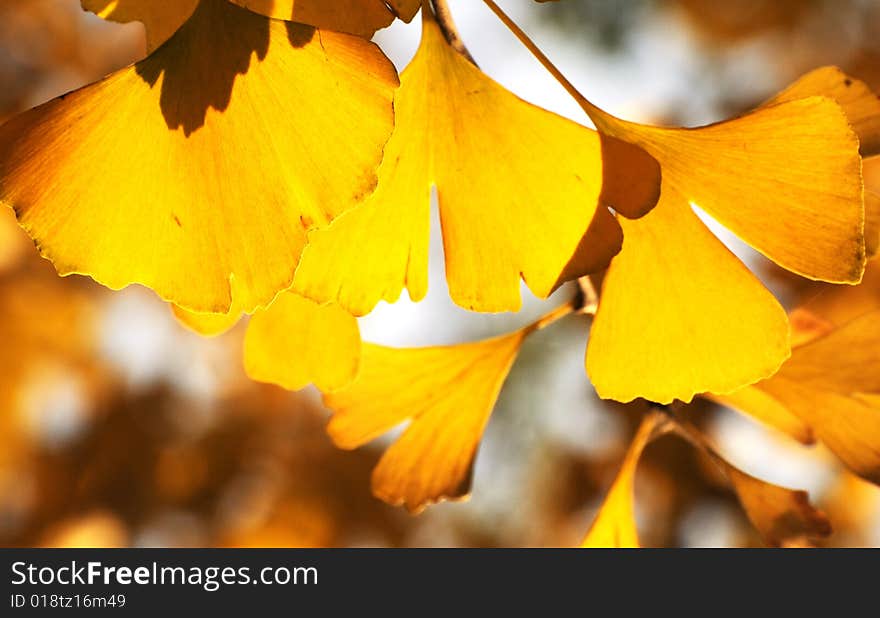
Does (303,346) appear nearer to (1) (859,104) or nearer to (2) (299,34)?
(2) (299,34)

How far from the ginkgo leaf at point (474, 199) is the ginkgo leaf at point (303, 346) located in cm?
9

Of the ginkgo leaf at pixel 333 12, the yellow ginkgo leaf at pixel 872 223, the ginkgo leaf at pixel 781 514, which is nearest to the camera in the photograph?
the ginkgo leaf at pixel 333 12

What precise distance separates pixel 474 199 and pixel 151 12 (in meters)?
0.14

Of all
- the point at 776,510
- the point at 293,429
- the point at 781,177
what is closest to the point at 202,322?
the point at 781,177

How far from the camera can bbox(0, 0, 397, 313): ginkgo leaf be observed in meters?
0.28

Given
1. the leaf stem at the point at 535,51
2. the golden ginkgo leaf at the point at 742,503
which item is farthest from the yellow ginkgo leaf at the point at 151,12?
the golden ginkgo leaf at the point at 742,503

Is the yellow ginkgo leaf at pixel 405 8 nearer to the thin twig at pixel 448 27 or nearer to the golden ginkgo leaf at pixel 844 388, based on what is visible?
the thin twig at pixel 448 27

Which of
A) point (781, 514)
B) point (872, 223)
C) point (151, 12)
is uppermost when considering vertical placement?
point (151, 12)

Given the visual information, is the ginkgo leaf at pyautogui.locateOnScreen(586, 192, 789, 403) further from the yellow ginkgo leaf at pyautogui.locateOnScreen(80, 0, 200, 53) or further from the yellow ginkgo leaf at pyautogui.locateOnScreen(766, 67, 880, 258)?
the yellow ginkgo leaf at pyautogui.locateOnScreen(80, 0, 200, 53)

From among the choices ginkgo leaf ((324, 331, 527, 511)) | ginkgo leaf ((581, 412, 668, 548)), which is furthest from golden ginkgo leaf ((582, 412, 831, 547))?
ginkgo leaf ((324, 331, 527, 511))

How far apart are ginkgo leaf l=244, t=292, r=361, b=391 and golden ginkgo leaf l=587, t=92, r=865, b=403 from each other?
131 millimetres

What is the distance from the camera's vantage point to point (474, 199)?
1.13 ft

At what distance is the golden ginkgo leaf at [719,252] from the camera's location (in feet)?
1.12
